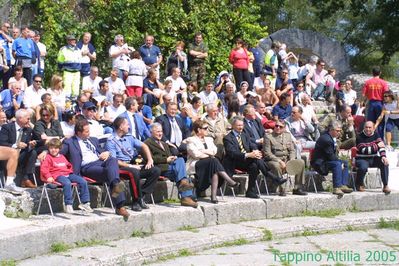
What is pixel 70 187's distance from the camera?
35.3 feet

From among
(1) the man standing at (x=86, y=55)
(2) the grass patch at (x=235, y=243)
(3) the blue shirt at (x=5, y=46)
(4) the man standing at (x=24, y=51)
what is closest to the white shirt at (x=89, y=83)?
(1) the man standing at (x=86, y=55)

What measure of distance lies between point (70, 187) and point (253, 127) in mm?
4599

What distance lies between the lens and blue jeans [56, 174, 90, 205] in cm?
1074

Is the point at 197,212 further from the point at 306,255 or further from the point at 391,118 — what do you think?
the point at 391,118

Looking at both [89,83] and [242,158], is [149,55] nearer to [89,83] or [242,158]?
[89,83]

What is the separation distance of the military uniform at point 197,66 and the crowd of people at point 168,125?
0.03 metres

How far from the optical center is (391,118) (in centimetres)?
1791

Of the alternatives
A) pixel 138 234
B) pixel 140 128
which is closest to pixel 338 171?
pixel 140 128

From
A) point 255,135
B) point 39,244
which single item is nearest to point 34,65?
point 255,135

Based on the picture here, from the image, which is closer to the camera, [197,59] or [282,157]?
[282,157]

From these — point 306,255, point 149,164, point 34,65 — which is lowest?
point 306,255

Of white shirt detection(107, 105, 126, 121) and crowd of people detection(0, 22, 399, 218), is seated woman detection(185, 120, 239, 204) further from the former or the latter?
white shirt detection(107, 105, 126, 121)

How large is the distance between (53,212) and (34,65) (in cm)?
650

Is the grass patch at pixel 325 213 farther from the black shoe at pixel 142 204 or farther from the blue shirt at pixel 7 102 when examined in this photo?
the blue shirt at pixel 7 102
